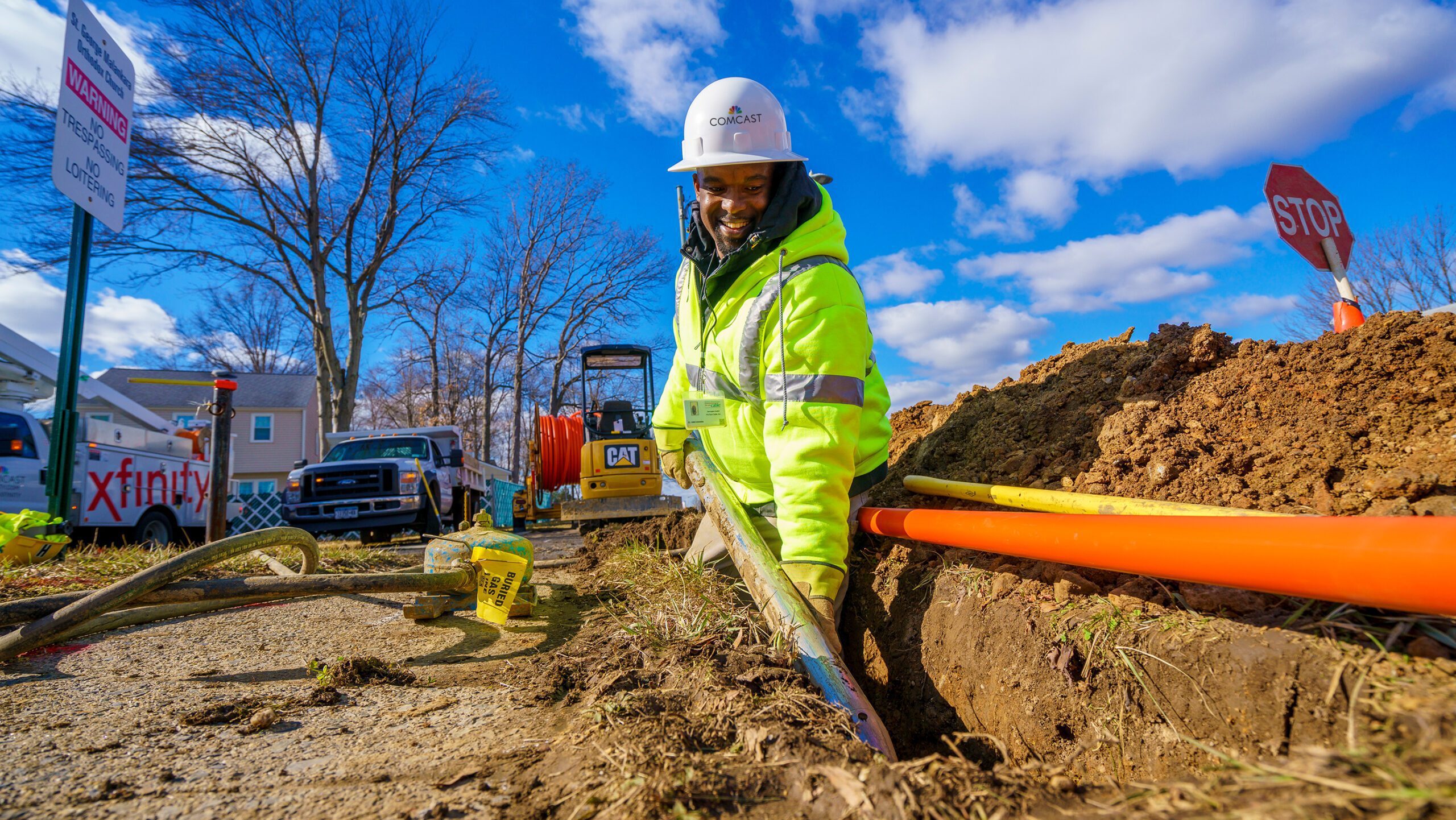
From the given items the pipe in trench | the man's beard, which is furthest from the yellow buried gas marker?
the man's beard

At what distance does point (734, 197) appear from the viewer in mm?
2980

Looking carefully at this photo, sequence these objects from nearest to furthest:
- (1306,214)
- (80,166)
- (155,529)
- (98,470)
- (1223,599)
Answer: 1. (1223,599)
2. (1306,214)
3. (80,166)
4. (98,470)
5. (155,529)

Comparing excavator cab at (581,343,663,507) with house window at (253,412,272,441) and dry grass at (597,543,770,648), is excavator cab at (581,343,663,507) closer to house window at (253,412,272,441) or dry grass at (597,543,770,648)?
dry grass at (597,543,770,648)

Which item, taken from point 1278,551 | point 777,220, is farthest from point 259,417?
point 1278,551

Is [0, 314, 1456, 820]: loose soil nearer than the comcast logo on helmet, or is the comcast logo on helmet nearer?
[0, 314, 1456, 820]: loose soil

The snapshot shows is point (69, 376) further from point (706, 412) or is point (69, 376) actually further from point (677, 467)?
point (706, 412)

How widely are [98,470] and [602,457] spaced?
7181mm

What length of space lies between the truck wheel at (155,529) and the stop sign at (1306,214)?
545 inches

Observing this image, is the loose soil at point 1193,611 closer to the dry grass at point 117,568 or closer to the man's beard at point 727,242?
the man's beard at point 727,242

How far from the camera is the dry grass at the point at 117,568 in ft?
14.3

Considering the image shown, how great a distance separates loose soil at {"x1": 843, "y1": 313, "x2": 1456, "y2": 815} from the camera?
4.14 feet

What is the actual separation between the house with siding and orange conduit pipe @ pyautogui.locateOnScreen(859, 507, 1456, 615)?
1547 inches

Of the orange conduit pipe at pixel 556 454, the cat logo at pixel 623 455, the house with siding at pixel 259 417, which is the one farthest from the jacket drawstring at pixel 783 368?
the house with siding at pixel 259 417

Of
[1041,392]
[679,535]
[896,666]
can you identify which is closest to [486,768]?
[896,666]
